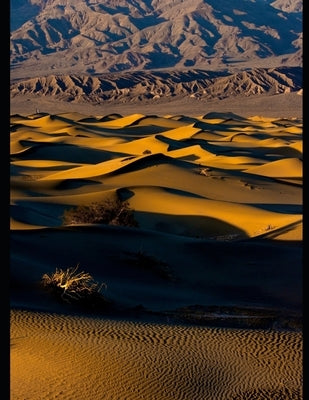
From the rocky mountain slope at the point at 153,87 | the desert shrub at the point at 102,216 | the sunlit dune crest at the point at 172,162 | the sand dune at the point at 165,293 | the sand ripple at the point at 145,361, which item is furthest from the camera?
the rocky mountain slope at the point at 153,87

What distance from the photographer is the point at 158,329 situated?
28.6ft

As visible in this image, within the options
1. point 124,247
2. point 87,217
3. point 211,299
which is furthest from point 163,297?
point 87,217

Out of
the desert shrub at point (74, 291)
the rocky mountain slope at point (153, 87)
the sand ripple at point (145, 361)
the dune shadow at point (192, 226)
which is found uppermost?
the sand ripple at point (145, 361)

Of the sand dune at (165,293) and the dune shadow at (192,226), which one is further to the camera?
the dune shadow at (192,226)

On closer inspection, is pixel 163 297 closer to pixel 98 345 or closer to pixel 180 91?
pixel 98 345

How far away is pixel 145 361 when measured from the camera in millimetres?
7223

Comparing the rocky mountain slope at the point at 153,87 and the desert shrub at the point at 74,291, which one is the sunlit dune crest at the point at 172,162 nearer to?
the desert shrub at the point at 74,291

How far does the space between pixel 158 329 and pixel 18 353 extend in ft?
6.45

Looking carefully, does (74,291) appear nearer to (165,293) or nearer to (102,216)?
(165,293)

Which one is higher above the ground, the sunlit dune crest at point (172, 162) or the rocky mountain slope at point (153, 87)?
the sunlit dune crest at point (172, 162)

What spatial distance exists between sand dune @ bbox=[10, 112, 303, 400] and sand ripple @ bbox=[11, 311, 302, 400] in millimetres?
14

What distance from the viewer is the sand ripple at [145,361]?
21.3 feet

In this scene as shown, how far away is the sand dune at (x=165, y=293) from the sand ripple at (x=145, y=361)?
14mm

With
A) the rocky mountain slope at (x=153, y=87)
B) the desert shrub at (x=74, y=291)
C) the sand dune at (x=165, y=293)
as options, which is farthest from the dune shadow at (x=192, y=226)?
the rocky mountain slope at (x=153, y=87)
